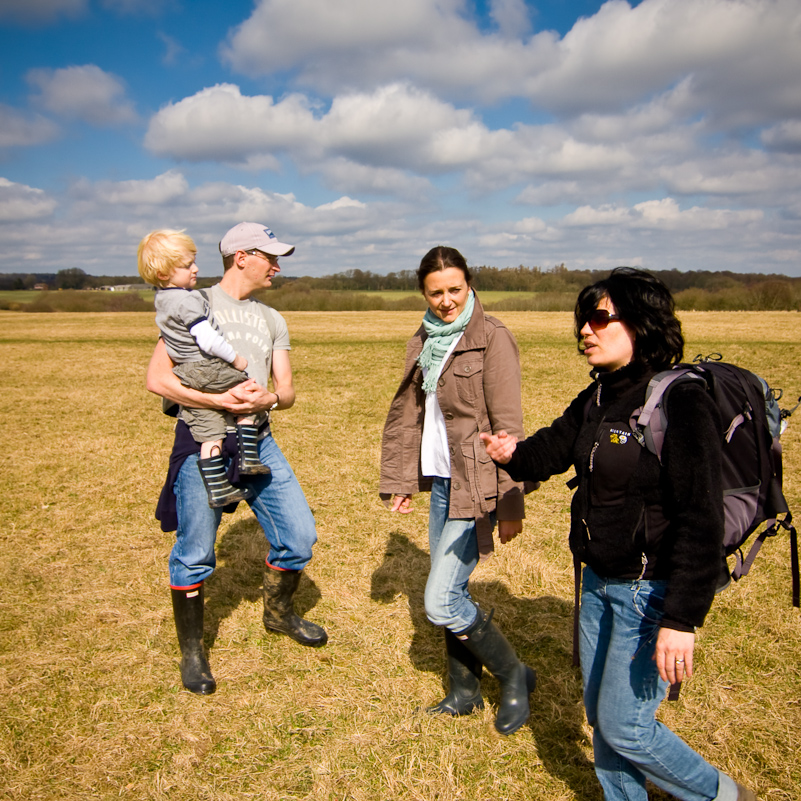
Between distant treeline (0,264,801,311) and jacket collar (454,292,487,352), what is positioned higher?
distant treeline (0,264,801,311)

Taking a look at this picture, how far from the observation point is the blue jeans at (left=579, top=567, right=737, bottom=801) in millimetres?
2145

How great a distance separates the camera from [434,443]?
10.8ft

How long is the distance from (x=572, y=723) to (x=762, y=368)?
618 inches

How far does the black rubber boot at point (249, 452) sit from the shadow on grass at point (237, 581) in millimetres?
1527

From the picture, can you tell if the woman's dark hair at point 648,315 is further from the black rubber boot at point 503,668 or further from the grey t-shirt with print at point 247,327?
the grey t-shirt with print at point 247,327

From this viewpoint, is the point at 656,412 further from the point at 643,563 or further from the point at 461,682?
the point at 461,682

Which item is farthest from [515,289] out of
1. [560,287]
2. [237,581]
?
[237,581]

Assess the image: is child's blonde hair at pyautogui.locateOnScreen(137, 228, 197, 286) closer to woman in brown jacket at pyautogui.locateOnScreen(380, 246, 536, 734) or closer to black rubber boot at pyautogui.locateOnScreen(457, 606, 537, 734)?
woman in brown jacket at pyautogui.locateOnScreen(380, 246, 536, 734)

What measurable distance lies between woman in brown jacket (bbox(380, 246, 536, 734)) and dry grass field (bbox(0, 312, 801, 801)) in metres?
0.35

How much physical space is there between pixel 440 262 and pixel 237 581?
3358 mm

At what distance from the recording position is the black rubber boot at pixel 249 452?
3395mm

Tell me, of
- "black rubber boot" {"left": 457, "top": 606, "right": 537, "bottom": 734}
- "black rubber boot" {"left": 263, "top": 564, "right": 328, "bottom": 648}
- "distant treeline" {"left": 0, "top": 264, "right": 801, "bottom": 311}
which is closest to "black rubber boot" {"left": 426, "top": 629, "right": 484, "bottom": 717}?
"black rubber boot" {"left": 457, "top": 606, "right": 537, "bottom": 734}

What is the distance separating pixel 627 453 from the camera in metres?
2.12

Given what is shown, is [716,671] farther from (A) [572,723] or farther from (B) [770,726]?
(A) [572,723]
